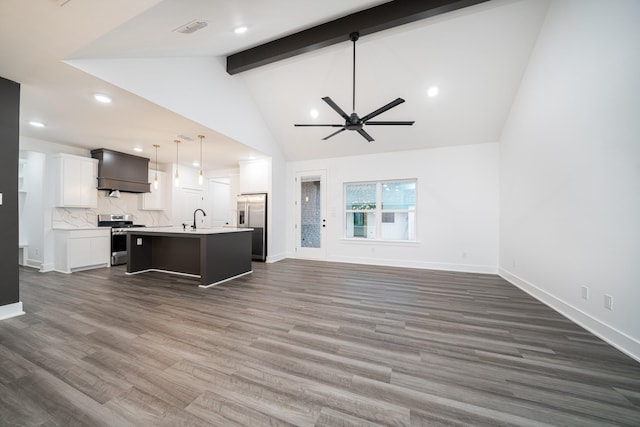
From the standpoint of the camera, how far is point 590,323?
249 centimetres

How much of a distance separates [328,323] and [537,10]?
4803 millimetres

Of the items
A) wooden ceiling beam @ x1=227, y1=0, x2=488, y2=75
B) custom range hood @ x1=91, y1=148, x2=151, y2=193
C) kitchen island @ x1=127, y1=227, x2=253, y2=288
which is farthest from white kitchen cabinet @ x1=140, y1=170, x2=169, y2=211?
wooden ceiling beam @ x1=227, y1=0, x2=488, y2=75

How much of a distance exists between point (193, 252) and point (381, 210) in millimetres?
4275

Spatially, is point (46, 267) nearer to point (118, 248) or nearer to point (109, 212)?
point (118, 248)

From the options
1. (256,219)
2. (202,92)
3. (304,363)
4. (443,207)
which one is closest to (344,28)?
(202,92)

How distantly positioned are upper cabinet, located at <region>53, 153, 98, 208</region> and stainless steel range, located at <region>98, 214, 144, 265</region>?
1.55 feet

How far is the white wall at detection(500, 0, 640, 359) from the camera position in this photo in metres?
2.10

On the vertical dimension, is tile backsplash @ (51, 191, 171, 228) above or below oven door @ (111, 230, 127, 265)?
above

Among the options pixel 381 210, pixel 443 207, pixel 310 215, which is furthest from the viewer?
pixel 310 215

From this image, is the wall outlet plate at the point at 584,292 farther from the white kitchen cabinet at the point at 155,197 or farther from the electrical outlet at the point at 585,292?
the white kitchen cabinet at the point at 155,197

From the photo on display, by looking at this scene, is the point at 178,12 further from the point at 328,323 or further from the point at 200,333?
the point at 328,323

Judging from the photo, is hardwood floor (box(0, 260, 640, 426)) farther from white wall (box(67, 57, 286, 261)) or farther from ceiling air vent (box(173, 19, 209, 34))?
ceiling air vent (box(173, 19, 209, 34))

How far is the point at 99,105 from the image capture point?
10.9 ft

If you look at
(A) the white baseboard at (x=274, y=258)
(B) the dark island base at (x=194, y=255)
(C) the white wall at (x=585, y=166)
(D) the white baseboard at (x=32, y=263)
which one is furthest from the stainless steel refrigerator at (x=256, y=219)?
(C) the white wall at (x=585, y=166)
